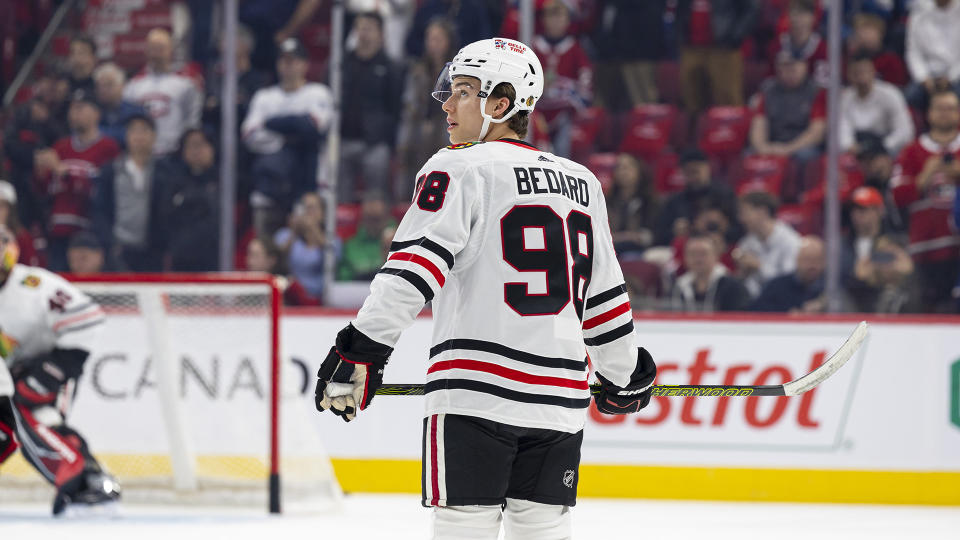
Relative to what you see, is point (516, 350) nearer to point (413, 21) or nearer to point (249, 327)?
point (249, 327)

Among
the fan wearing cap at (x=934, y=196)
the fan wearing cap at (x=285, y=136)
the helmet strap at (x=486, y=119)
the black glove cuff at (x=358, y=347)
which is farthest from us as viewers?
the fan wearing cap at (x=285, y=136)

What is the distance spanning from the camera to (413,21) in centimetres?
743

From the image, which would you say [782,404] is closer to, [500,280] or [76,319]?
[76,319]

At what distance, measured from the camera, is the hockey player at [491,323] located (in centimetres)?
246

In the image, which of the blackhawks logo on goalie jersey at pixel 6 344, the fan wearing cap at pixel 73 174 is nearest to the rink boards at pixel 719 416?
the blackhawks logo on goalie jersey at pixel 6 344

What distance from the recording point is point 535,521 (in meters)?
2.56

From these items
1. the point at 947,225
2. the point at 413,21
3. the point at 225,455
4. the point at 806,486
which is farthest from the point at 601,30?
the point at 225,455

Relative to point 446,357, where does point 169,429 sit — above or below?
below

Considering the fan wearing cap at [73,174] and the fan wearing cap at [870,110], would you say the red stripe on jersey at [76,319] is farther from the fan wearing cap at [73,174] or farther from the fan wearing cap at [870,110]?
the fan wearing cap at [870,110]

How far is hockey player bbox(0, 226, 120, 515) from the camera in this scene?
5.20 m

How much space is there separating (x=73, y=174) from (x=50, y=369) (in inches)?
99.9

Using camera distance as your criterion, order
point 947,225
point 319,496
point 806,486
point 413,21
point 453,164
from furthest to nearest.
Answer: point 413,21 → point 947,225 → point 806,486 → point 319,496 → point 453,164

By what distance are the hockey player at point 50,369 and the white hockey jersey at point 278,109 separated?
7.13 ft

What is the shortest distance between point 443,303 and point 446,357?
106 millimetres
